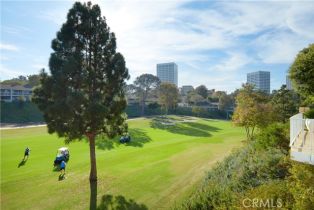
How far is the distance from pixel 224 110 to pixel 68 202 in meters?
104

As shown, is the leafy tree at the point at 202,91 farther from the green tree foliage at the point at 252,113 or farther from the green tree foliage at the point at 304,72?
the green tree foliage at the point at 304,72

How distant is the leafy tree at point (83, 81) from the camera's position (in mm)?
19609

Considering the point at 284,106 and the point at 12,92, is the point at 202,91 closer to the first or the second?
the point at 12,92

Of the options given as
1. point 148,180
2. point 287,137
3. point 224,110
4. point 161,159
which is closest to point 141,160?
point 161,159

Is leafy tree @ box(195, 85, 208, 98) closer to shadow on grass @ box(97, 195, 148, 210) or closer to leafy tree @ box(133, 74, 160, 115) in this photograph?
leafy tree @ box(133, 74, 160, 115)

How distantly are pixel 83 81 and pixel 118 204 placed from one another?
8.87 meters

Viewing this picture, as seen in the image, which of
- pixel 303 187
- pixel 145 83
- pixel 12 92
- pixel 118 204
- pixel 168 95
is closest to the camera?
pixel 303 187

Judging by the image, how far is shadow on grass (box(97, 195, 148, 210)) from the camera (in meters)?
17.2

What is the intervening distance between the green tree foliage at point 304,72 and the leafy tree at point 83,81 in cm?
1473

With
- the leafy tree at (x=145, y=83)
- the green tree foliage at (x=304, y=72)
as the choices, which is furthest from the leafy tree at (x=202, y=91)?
the green tree foliage at (x=304, y=72)

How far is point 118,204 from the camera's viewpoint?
17.7 metres

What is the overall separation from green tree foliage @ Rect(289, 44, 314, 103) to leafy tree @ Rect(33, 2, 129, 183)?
14727 mm

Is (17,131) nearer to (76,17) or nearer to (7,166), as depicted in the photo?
(7,166)

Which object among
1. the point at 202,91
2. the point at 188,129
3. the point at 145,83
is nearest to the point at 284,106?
the point at 188,129
